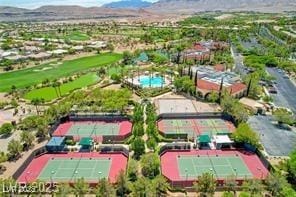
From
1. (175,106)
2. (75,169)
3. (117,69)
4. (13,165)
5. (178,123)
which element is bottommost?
(117,69)

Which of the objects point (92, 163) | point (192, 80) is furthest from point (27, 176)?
point (192, 80)

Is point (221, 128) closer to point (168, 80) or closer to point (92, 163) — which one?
point (92, 163)

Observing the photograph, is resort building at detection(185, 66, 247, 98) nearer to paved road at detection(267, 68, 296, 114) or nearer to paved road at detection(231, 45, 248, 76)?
paved road at detection(267, 68, 296, 114)

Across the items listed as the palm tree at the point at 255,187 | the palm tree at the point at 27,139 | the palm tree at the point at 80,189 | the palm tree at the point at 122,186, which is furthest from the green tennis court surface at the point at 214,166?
the palm tree at the point at 27,139

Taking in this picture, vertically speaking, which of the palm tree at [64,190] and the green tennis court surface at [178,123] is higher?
the palm tree at [64,190]

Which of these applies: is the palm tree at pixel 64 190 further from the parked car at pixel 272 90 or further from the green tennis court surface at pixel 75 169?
the parked car at pixel 272 90

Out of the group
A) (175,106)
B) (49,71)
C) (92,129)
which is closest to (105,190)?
(92,129)

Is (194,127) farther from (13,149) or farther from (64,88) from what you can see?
(64,88)
